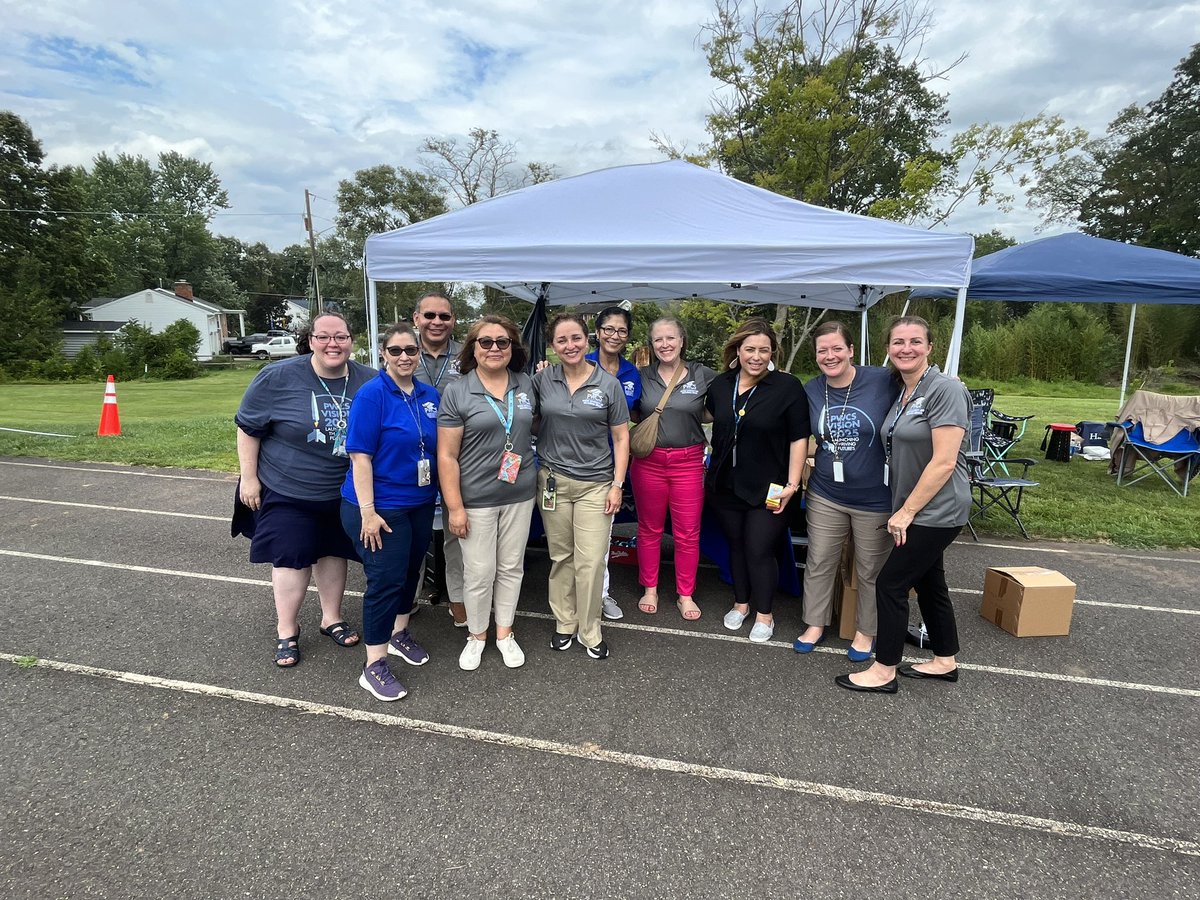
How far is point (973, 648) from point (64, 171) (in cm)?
3846

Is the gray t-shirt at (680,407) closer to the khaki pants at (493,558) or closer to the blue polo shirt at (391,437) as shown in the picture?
the khaki pants at (493,558)

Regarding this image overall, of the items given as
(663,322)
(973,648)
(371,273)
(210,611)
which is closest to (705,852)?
(973,648)

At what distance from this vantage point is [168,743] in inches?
94.9

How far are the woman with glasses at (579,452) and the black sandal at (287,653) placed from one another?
130 cm

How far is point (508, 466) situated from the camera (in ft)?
8.91

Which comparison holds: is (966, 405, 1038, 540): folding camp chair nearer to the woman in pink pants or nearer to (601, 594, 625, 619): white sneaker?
the woman in pink pants

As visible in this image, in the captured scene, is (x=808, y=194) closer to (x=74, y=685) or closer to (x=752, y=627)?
(x=752, y=627)

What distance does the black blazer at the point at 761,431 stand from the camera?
3.03 meters

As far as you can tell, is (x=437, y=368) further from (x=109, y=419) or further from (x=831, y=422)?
(x=109, y=419)

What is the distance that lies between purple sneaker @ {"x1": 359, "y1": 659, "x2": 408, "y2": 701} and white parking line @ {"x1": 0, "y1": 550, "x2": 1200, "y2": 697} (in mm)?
971

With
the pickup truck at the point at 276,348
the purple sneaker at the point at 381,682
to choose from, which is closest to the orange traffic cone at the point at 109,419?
the purple sneaker at the point at 381,682

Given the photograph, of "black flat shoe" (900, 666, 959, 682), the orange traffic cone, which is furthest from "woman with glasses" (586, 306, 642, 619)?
the orange traffic cone

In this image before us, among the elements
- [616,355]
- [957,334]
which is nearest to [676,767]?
[616,355]

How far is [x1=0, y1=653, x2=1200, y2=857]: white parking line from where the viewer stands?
2.03 metres
